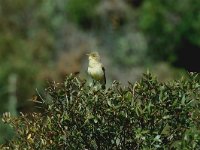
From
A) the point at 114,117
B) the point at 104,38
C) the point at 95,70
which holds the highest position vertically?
the point at 104,38

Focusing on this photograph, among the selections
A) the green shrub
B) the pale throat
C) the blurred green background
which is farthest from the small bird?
the blurred green background

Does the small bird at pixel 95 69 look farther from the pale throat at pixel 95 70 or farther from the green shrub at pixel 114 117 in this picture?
the green shrub at pixel 114 117

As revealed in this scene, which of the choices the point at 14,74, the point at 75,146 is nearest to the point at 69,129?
the point at 75,146

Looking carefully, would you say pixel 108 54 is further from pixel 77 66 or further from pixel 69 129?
pixel 69 129

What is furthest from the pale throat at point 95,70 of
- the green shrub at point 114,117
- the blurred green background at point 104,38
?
the blurred green background at point 104,38

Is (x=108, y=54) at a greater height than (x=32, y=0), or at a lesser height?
lesser

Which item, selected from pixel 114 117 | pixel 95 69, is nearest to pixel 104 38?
pixel 95 69

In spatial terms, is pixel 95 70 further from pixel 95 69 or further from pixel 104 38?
pixel 104 38

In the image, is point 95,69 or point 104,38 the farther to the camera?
point 104,38
